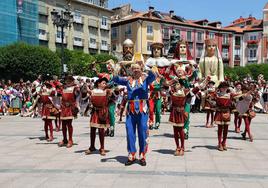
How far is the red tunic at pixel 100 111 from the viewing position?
8320mm

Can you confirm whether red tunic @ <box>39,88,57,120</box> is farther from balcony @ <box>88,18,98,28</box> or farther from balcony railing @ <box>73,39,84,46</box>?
balcony @ <box>88,18,98,28</box>

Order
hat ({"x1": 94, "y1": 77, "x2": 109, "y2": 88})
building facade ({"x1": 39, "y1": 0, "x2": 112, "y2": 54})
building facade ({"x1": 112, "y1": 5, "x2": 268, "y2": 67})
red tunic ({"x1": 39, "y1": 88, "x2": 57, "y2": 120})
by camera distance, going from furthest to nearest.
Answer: building facade ({"x1": 112, "y1": 5, "x2": 268, "y2": 67}), building facade ({"x1": 39, "y1": 0, "x2": 112, "y2": 54}), red tunic ({"x1": 39, "y1": 88, "x2": 57, "y2": 120}), hat ({"x1": 94, "y1": 77, "x2": 109, "y2": 88})

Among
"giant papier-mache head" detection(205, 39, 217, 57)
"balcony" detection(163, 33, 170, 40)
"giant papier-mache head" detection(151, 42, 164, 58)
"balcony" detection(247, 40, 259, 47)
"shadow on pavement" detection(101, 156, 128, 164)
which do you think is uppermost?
"balcony" detection(163, 33, 170, 40)

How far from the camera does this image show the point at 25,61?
127 ft

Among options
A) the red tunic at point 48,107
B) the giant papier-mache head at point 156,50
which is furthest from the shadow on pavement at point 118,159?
the giant papier-mache head at point 156,50

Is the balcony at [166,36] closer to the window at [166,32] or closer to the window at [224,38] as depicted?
the window at [166,32]

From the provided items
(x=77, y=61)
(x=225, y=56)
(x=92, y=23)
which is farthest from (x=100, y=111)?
(x=225, y=56)

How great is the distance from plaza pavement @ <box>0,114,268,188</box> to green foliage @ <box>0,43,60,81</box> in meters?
28.7

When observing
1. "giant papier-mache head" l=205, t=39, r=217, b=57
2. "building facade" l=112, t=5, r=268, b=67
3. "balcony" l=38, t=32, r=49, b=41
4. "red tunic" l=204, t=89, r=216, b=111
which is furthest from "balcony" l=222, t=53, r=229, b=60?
"red tunic" l=204, t=89, r=216, b=111

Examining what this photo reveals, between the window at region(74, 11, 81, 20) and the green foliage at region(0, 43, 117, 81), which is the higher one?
the window at region(74, 11, 81, 20)

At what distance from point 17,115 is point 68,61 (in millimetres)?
25286

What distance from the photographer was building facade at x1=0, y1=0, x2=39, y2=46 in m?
41.1

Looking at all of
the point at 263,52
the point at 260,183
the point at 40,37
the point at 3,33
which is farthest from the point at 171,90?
the point at 263,52

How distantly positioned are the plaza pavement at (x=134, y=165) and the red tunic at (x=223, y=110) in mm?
716
